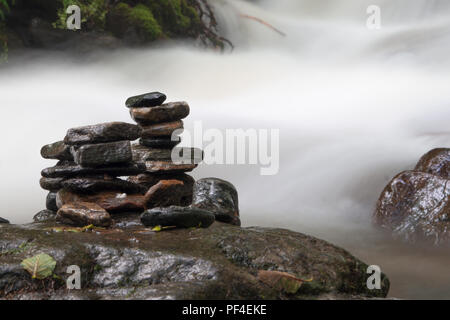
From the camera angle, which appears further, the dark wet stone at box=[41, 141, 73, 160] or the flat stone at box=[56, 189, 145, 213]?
the dark wet stone at box=[41, 141, 73, 160]

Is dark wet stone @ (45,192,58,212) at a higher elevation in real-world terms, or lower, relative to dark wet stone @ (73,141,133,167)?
lower

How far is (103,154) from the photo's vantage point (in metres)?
4.41

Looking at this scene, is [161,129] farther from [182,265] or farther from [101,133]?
[182,265]

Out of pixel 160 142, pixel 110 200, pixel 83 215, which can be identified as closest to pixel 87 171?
pixel 110 200

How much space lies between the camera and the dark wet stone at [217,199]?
4.29m

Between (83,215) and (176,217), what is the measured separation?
87 centimetres

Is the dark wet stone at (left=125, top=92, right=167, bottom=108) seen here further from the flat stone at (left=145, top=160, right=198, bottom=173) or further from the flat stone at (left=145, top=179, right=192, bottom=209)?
the flat stone at (left=145, top=179, right=192, bottom=209)

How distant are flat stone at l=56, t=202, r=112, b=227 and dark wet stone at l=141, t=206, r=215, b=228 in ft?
1.28

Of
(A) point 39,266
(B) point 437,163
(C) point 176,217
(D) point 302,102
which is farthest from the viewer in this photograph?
(D) point 302,102

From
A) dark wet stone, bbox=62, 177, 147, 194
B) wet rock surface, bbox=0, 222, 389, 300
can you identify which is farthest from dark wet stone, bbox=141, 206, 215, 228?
dark wet stone, bbox=62, 177, 147, 194

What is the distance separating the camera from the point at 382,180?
6023mm

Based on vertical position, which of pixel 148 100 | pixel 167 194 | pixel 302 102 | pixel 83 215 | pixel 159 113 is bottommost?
pixel 83 215

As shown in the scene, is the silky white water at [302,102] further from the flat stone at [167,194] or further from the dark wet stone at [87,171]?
the dark wet stone at [87,171]

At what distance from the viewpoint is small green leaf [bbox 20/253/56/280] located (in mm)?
2758
